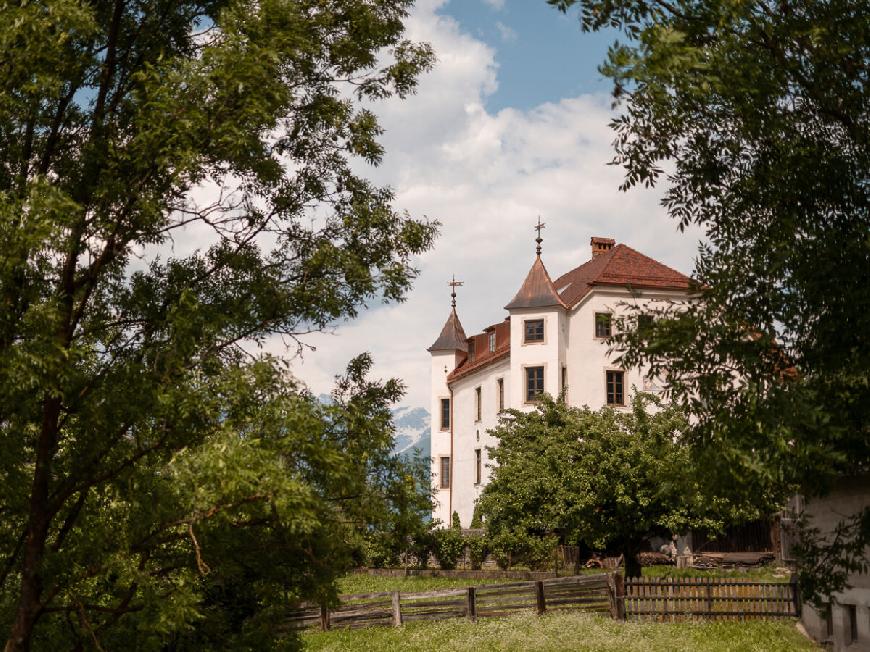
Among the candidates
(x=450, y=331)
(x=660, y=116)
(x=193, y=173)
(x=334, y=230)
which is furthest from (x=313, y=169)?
(x=450, y=331)

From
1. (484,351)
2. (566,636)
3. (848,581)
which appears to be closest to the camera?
(848,581)

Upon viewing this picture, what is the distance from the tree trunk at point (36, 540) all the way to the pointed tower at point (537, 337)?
111 feet

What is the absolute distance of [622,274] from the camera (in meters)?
43.9

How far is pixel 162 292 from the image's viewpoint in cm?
1129

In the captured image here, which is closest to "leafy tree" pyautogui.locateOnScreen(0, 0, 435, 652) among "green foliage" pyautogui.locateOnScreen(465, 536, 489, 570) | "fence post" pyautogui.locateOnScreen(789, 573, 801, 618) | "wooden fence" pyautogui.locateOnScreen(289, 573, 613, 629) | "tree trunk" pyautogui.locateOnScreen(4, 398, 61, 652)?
"tree trunk" pyautogui.locateOnScreen(4, 398, 61, 652)

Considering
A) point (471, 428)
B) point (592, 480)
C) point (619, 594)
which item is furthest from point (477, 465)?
point (619, 594)

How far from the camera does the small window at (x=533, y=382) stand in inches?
1722

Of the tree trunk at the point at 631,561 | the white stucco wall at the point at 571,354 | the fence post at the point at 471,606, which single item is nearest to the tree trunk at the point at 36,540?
the fence post at the point at 471,606

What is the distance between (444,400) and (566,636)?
34514 mm

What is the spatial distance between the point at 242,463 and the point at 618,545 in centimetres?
2464

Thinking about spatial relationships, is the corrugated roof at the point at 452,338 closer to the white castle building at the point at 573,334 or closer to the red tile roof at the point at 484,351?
the red tile roof at the point at 484,351

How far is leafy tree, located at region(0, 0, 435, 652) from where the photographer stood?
9.25 metres

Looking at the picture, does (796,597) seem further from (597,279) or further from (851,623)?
(597,279)

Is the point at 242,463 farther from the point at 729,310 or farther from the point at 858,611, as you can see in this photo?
the point at 858,611
